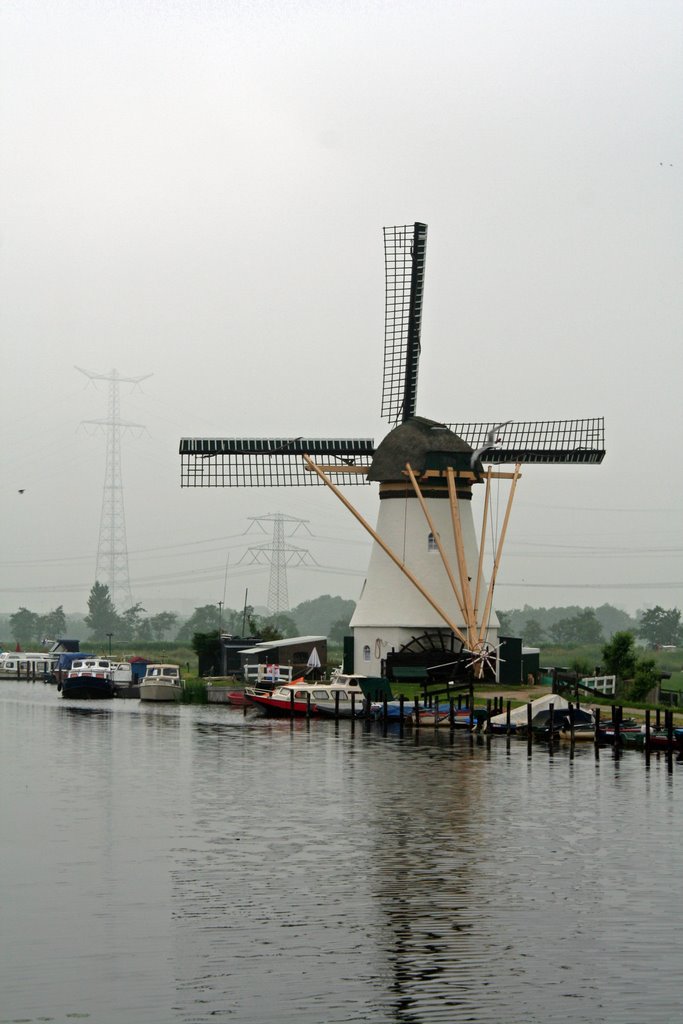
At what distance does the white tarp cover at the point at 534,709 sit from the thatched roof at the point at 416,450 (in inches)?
742

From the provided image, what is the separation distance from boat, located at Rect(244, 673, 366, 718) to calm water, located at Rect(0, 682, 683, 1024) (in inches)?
797

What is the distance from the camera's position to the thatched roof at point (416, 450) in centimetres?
7688

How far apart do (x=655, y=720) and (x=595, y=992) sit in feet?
131

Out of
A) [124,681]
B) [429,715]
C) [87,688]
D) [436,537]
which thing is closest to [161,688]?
[87,688]

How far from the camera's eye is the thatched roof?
76.9 metres

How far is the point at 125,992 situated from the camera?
20781 mm

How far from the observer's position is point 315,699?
2931 inches

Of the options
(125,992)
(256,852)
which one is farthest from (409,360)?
(125,992)

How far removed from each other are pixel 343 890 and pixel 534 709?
33.1 meters

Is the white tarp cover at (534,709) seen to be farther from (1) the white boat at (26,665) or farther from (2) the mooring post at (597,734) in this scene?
(1) the white boat at (26,665)

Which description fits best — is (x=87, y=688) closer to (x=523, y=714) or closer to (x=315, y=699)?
(x=315, y=699)

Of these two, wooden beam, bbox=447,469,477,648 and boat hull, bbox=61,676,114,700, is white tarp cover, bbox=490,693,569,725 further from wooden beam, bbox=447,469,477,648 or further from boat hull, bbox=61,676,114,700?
boat hull, bbox=61,676,114,700

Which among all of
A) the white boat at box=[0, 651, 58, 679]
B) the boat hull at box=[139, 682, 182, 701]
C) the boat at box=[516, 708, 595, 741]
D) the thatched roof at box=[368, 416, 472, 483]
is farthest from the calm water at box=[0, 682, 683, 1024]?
the white boat at box=[0, 651, 58, 679]

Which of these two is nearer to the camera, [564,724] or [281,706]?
[564,724]
